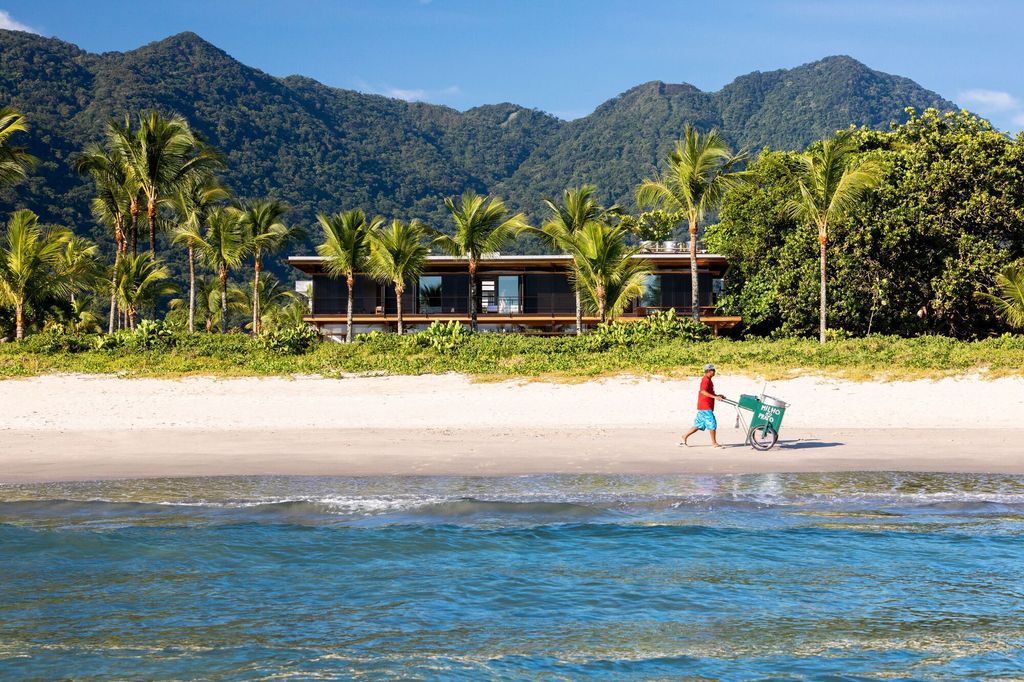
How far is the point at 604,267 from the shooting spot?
33938mm

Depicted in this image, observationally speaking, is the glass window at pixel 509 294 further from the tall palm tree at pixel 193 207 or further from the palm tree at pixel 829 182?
the palm tree at pixel 829 182

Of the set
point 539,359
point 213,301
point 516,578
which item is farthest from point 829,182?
point 213,301

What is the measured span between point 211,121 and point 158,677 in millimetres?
145631

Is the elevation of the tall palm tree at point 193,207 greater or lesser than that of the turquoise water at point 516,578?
greater

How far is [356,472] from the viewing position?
49.5ft

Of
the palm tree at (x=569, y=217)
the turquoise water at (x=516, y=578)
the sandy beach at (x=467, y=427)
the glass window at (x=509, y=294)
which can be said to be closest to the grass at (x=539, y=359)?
the sandy beach at (x=467, y=427)

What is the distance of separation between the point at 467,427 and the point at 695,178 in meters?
17.5

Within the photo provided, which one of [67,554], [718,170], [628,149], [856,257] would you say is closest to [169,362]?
[67,554]

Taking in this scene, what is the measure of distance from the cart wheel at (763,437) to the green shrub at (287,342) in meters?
15.7

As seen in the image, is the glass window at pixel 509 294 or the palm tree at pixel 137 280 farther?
the glass window at pixel 509 294

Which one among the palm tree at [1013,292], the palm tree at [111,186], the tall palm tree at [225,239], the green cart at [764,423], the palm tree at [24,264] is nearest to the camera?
the green cart at [764,423]

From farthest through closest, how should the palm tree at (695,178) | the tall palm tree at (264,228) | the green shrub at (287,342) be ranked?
the tall palm tree at (264,228), the palm tree at (695,178), the green shrub at (287,342)

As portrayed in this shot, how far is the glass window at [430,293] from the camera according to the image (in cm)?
4641

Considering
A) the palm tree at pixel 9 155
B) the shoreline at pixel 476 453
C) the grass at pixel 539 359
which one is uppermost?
the palm tree at pixel 9 155
